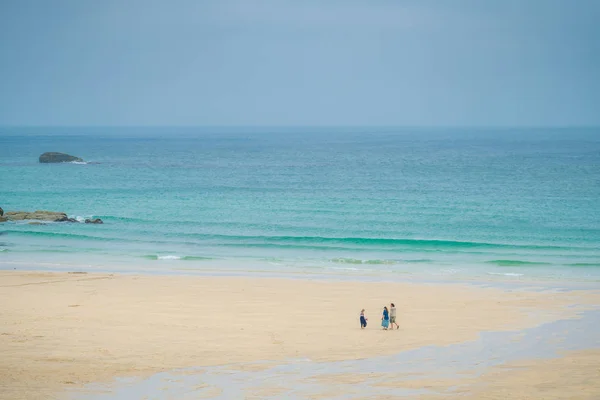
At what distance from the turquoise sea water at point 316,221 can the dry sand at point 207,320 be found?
5633 mm

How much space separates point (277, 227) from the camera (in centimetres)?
5275

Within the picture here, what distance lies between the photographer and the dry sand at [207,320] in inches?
825

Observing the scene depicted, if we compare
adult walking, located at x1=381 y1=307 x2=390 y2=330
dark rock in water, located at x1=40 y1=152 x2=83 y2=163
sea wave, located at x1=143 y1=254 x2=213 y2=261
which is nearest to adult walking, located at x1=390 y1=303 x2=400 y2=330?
adult walking, located at x1=381 y1=307 x2=390 y2=330

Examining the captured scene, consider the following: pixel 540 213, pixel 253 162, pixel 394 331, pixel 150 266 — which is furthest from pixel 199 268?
pixel 253 162

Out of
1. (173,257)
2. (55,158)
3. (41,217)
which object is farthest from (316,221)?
(55,158)

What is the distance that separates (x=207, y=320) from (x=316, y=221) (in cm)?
Answer: 2886

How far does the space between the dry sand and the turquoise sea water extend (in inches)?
222

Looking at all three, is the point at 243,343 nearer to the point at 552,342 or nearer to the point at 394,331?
the point at 394,331

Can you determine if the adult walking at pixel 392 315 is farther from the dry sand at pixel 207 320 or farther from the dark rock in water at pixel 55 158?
the dark rock in water at pixel 55 158

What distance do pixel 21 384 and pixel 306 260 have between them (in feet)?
83.4

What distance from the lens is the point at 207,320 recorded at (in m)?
26.6

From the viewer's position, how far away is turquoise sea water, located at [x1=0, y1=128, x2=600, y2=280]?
41781 millimetres

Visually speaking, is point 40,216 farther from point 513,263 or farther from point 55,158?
point 55,158

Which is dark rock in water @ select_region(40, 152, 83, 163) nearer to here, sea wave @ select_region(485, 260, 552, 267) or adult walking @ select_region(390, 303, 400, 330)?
sea wave @ select_region(485, 260, 552, 267)
